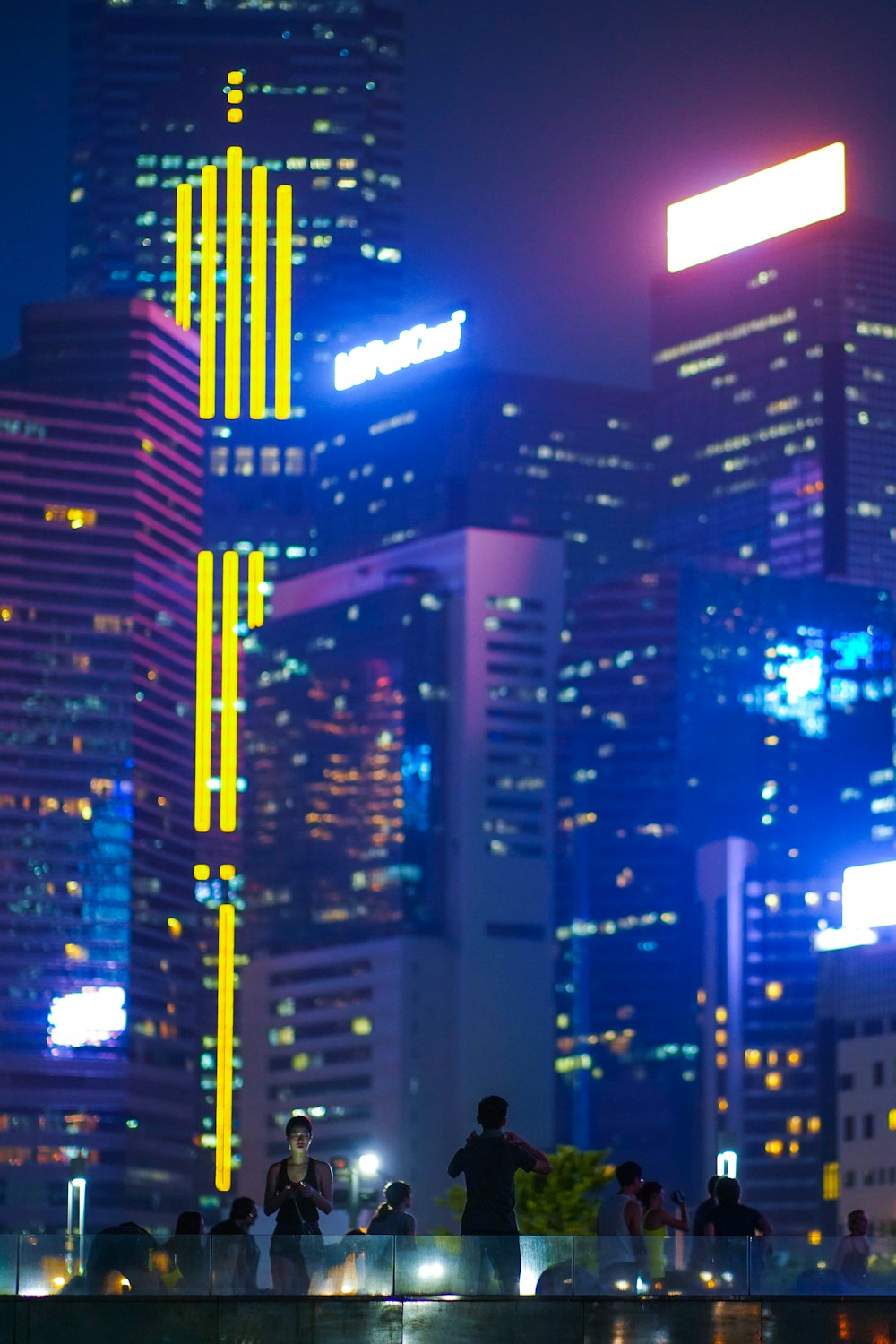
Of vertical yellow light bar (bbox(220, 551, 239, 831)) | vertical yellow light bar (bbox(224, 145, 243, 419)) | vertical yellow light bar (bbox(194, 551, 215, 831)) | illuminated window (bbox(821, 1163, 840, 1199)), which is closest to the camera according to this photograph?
vertical yellow light bar (bbox(224, 145, 243, 419))

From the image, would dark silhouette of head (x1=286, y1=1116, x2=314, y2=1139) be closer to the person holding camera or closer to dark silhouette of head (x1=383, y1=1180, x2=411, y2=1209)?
dark silhouette of head (x1=383, y1=1180, x2=411, y2=1209)

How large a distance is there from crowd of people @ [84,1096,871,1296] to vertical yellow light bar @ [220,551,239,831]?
38.9m

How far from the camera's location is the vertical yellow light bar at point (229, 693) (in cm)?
6625

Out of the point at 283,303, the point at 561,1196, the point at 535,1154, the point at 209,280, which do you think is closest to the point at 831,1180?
the point at 561,1196

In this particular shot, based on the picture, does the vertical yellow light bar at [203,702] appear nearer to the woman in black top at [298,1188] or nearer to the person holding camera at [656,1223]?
the person holding camera at [656,1223]

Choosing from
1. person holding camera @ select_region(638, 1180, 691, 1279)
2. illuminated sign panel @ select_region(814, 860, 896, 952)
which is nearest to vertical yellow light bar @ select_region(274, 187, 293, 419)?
person holding camera @ select_region(638, 1180, 691, 1279)

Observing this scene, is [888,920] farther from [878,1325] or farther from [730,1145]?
[878,1325]

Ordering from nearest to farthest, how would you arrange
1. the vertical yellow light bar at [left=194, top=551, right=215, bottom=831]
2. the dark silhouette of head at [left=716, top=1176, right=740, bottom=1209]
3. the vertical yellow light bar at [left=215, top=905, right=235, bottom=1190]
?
the dark silhouette of head at [left=716, top=1176, right=740, bottom=1209]
the vertical yellow light bar at [left=194, top=551, right=215, bottom=831]
the vertical yellow light bar at [left=215, top=905, right=235, bottom=1190]

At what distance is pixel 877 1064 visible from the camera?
16725cm

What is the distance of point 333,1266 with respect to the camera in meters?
25.7

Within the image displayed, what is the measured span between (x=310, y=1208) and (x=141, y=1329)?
194 cm

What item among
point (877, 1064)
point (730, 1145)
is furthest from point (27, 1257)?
point (877, 1064)

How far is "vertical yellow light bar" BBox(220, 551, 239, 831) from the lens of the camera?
66250mm

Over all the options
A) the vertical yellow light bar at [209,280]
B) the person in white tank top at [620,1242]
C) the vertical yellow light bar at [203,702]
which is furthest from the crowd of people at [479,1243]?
the vertical yellow light bar at [203,702]
